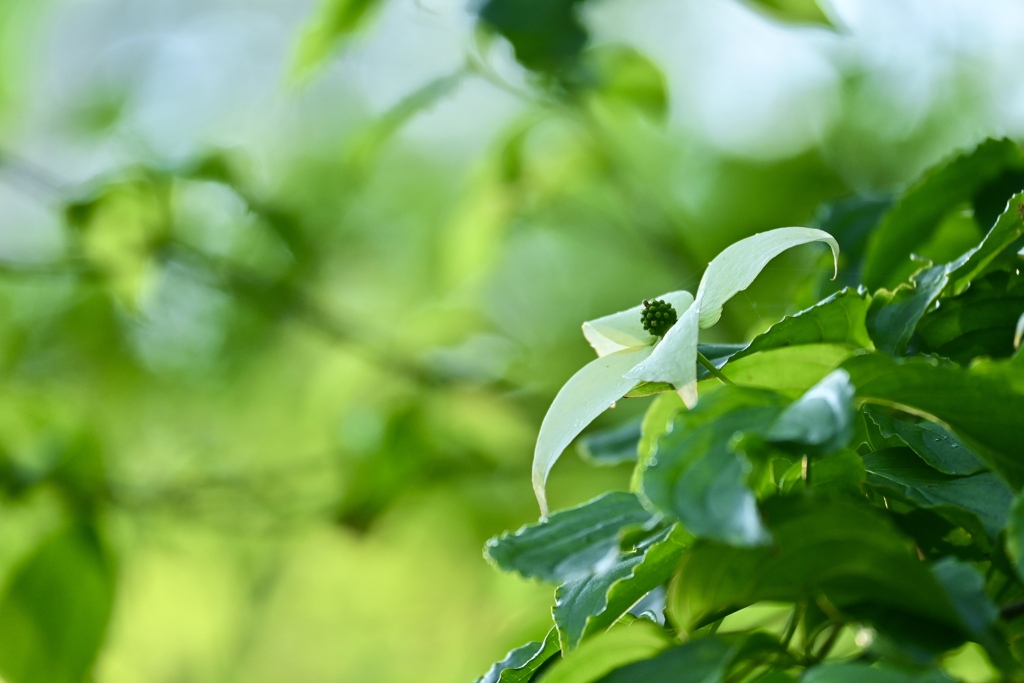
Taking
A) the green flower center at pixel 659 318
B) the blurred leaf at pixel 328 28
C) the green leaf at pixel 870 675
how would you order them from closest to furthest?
the green leaf at pixel 870 675 < the green flower center at pixel 659 318 < the blurred leaf at pixel 328 28

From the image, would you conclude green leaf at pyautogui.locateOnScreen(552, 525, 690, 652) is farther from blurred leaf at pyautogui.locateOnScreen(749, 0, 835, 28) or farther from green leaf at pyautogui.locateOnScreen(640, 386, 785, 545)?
blurred leaf at pyautogui.locateOnScreen(749, 0, 835, 28)

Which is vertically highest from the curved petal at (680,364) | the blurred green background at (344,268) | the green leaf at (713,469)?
the green leaf at (713,469)

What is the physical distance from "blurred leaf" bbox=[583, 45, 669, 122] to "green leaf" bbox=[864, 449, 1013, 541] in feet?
1.44

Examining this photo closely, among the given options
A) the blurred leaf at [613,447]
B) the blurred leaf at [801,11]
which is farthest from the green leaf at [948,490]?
the blurred leaf at [801,11]

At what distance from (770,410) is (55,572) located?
0.46 m

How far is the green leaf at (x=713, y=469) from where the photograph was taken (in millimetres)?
156

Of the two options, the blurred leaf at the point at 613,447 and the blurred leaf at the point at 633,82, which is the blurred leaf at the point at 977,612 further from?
the blurred leaf at the point at 633,82

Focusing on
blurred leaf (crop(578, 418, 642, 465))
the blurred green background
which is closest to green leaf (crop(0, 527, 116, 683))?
the blurred green background

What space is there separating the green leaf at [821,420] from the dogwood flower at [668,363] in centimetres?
3

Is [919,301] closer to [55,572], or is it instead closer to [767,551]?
[767,551]

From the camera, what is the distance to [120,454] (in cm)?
112

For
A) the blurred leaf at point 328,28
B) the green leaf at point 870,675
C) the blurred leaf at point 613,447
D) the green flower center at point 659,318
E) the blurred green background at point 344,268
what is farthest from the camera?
the blurred green background at point 344,268

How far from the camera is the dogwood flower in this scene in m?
0.21

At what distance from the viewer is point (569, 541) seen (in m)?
0.21
